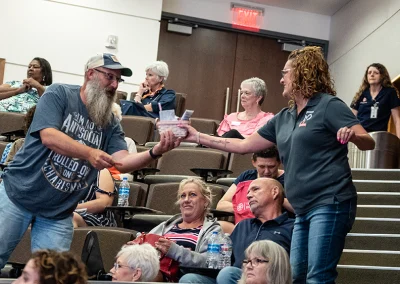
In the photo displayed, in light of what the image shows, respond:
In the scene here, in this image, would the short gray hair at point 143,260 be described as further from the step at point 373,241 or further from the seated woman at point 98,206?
the step at point 373,241

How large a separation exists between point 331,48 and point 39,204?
787cm

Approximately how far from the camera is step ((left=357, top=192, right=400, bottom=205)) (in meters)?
5.04

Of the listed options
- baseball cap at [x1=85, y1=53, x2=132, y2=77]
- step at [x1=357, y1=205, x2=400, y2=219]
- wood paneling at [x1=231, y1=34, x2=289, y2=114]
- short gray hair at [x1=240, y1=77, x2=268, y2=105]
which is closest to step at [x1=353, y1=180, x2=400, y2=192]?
step at [x1=357, y1=205, x2=400, y2=219]

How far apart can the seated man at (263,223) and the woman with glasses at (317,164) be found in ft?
1.83

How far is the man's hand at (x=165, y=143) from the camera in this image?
314 centimetres

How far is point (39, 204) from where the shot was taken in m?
3.04

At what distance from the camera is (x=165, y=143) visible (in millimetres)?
3150

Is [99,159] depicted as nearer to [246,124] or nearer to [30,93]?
[246,124]

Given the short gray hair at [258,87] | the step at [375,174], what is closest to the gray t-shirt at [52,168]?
the step at [375,174]

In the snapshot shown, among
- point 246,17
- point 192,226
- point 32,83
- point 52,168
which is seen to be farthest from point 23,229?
point 246,17

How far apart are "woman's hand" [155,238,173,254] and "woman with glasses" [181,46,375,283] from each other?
2.41ft

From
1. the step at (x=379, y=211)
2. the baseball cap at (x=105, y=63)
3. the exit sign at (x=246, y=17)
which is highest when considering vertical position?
A: the exit sign at (x=246, y=17)

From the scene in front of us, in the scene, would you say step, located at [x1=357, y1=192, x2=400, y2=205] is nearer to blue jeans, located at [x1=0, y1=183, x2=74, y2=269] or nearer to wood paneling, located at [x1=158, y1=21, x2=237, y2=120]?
blue jeans, located at [x1=0, y1=183, x2=74, y2=269]

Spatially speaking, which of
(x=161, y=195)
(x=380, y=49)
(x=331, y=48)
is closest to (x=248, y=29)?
(x=331, y=48)
